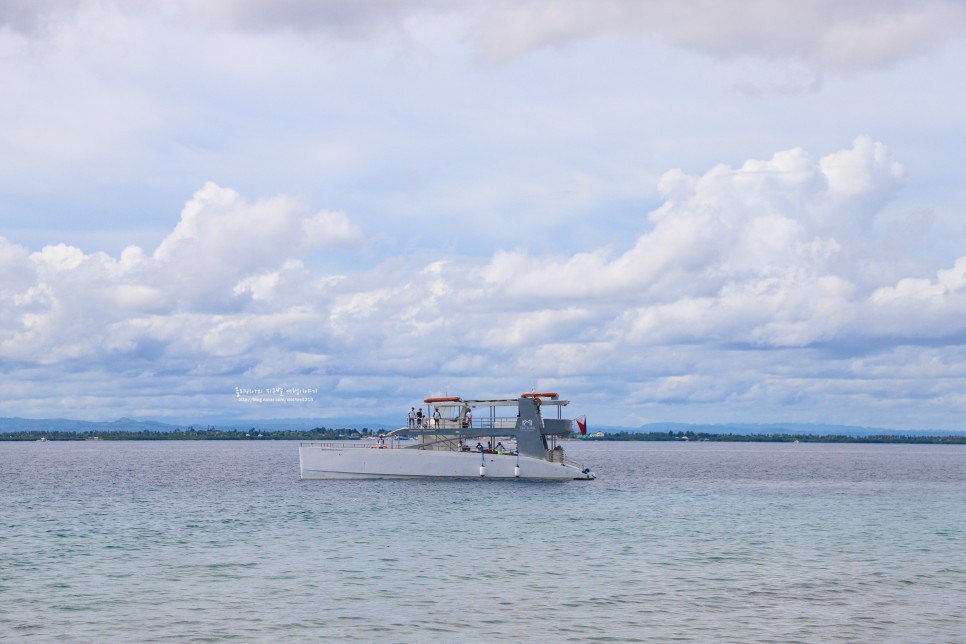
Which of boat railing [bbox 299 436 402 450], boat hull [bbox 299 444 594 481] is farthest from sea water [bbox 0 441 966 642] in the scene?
boat railing [bbox 299 436 402 450]

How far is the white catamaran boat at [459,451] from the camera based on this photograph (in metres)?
78.9

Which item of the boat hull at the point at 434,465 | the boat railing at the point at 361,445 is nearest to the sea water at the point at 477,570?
the boat hull at the point at 434,465

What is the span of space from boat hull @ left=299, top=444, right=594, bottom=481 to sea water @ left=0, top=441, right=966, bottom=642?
28.6 feet

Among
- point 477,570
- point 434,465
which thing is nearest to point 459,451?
point 434,465

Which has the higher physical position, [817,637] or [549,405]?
[549,405]

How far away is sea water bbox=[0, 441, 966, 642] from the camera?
27375 millimetres

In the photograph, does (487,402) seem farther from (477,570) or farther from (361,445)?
(477,570)

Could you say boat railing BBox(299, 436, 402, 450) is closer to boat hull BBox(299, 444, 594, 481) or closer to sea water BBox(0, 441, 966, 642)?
boat hull BBox(299, 444, 594, 481)

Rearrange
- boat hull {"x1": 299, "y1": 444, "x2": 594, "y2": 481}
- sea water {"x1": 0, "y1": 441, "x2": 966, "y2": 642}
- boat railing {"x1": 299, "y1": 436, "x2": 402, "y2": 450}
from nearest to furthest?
sea water {"x1": 0, "y1": 441, "x2": 966, "y2": 642}, boat hull {"x1": 299, "y1": 444, "x2": 594, "y2": 481}, boat railing {"x1": 299, "y1": 436, "x2": 402, "y2": 450}

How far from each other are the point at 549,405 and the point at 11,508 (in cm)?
3963

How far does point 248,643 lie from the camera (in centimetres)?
2517

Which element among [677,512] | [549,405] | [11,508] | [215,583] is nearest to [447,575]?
[215,583]

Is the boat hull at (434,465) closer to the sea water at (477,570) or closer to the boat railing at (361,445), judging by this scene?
the boat railing at (361,445)

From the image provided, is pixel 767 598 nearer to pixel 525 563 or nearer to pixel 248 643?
pixel 525 563
